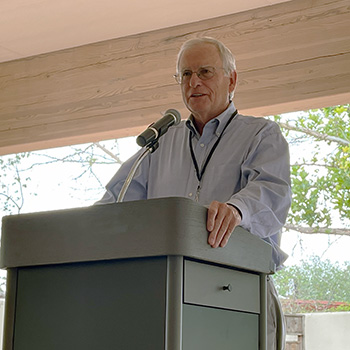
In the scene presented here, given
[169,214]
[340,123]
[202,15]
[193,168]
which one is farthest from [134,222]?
[340,123]

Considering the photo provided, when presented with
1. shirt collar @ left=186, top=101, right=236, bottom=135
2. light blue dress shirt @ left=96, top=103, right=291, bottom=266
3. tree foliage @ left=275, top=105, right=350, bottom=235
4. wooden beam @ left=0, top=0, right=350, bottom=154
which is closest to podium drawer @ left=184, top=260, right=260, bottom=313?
light blue dress shirt @ left=96, top=103, right=291, bottom=266

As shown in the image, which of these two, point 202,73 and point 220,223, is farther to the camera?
point 202,73

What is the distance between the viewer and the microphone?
1.85 m

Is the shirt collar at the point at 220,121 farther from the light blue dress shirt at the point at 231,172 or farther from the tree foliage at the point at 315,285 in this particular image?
the tree foliage at the point at 315,285

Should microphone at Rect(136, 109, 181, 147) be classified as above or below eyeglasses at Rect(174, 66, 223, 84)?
below

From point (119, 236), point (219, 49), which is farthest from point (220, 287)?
point (219, 49)

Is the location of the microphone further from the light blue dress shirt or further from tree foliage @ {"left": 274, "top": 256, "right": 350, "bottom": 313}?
tree foliage @ {"left": 274, "top": 256, "right": 350, "bottom": 313}

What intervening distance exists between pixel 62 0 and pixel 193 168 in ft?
7.20

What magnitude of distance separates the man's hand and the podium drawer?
58 millimetres

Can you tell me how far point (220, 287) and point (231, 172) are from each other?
582mm

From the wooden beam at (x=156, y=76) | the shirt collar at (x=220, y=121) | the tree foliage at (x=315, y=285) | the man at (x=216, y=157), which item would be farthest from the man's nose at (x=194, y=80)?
the tree foliage at (x=315, y=285)

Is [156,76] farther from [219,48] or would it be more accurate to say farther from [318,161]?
[219,48]

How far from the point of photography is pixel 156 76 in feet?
14.1

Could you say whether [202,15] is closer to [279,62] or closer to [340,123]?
[279,62]
